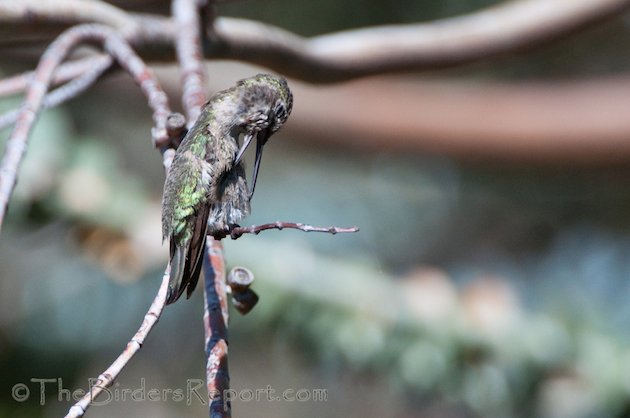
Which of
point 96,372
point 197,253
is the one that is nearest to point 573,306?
point 96,372

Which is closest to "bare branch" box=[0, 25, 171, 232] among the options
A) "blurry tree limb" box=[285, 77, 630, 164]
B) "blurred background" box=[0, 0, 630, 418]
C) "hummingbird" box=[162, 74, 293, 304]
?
"hummingbird" box=[162, 74, 293, 304]

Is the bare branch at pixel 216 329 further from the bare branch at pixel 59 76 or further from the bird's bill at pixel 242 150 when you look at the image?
the bare branch at pixel 59 76

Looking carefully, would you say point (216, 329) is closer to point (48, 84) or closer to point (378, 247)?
point (48, 84)

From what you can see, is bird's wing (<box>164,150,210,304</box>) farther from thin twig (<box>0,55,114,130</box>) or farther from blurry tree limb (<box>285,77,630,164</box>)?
blurry tree limb (<box>285,77,630,164</box>)

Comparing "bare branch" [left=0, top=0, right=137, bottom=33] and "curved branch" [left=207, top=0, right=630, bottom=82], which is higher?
"curved branch" [left=207, top=0, right=630, bottom=82]

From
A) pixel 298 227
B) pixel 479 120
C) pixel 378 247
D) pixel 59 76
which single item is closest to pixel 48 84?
pixel 59 76

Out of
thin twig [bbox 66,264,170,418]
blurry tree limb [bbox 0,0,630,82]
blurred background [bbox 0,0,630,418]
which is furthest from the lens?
blurred background [bbox 0,0,630,418]
